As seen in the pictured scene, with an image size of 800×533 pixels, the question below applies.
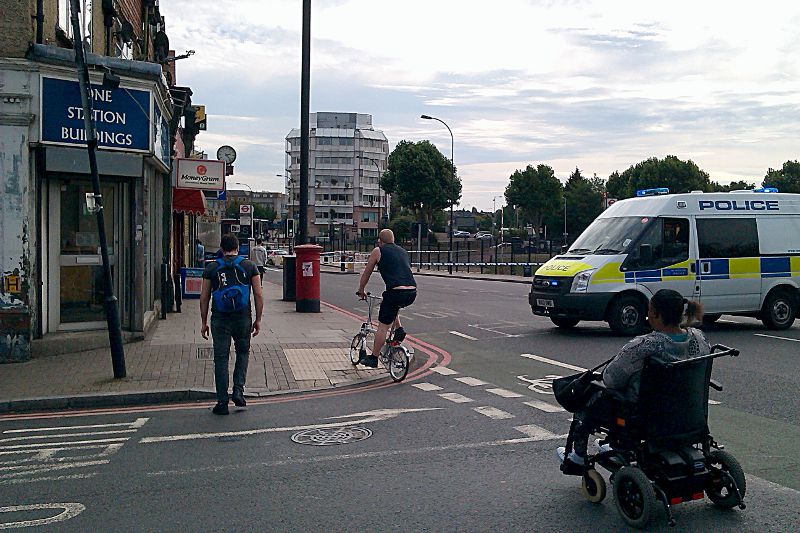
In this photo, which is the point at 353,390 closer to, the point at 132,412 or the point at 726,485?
the point at 132,412

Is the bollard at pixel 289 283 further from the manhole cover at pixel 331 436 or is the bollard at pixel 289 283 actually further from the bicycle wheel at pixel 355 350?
the manhole cover at pixel 331 436

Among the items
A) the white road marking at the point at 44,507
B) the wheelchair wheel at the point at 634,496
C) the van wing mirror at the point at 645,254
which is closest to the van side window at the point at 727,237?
the van wing mirror at the point at 645,254

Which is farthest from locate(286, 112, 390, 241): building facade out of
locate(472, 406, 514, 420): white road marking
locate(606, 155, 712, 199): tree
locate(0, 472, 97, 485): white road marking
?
locate(0, 472, 97, 485): white road marking

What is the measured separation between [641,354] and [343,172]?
113 m

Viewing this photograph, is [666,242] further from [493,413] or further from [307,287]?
[307,287]

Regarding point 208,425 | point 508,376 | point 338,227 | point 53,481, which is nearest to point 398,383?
point 508,376

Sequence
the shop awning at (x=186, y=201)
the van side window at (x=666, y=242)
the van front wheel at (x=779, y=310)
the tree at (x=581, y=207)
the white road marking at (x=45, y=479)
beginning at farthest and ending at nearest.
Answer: the tree at (x=581, y=207) < the shop awning at (x=186, y=201) < the van front wheel at (x=779, y=310) < the van side window at (x=666, y=242) < the white road marking at (x=45, y=479)

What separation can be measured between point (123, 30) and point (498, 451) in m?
13.0

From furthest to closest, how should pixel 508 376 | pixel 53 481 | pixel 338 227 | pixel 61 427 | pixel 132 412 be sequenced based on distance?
1. pixel 338 227
2. pixel 508 376
3. pixel 132 412
4. pixel 61 427
5. pixel 53 481

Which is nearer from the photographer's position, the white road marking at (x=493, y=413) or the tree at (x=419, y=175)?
the white road marking at (x=493, y=413)

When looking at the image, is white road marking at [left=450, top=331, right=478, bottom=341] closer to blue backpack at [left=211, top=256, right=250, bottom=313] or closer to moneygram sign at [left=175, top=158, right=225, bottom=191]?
blue backpack at [left=211, top=256, right=250, bottom=313]

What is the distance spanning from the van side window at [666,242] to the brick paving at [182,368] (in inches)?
225

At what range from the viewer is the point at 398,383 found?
1035cm

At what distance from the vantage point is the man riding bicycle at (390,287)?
1036 cm
